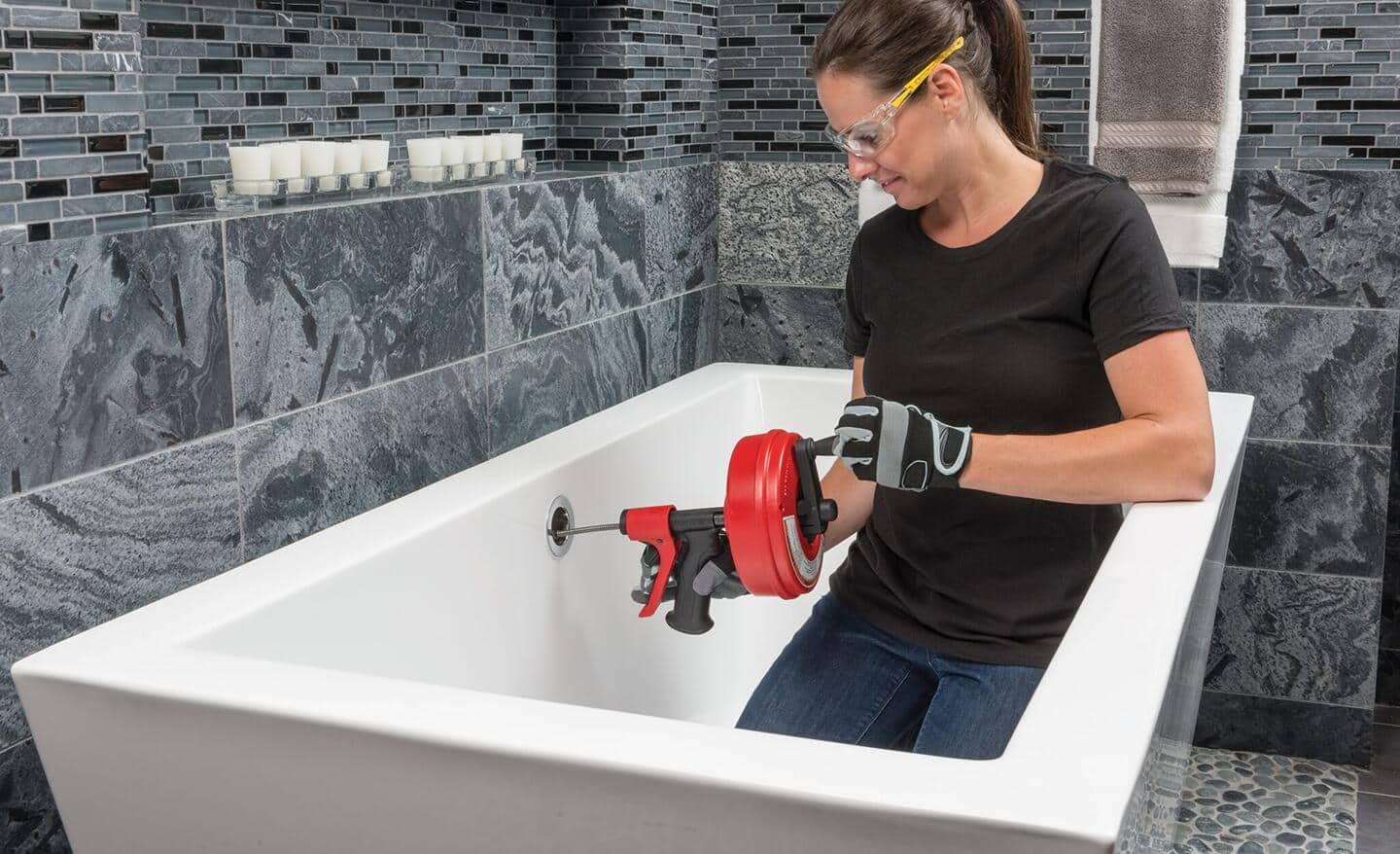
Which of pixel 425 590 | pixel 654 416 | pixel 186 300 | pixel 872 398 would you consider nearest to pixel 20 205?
pixel 186 300

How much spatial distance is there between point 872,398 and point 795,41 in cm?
169

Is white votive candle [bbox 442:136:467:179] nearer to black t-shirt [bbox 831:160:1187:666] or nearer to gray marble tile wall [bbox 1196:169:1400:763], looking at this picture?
black t-shirt [bbox 831:160:1187:666]

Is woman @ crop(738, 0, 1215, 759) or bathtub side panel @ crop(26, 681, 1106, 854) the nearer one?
bathtub side panel @ crop(26, 681, 1106, 854)

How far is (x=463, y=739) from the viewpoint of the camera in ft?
4.01

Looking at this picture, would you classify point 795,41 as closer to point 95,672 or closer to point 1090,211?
point 1090,211

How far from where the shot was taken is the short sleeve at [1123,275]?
1705mm

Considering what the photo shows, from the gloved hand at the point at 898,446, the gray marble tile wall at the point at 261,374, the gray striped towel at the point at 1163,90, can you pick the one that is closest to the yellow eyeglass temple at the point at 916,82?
the gloved hand at the point at 898,446

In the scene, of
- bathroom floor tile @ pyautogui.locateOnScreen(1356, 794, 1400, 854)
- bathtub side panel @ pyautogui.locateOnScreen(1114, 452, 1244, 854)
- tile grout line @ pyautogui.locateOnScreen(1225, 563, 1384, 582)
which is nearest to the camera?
bathtub side panel @ pyautogui.locateOnScreen(1114, 452, 1244, 854)

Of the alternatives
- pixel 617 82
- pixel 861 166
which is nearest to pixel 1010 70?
pixel 861 166

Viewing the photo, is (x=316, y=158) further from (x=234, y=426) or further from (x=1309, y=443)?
(x=1309, y=443)

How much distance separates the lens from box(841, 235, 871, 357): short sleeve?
206 centimetres

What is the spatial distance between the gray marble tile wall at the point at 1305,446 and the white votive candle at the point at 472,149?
4.76 ft

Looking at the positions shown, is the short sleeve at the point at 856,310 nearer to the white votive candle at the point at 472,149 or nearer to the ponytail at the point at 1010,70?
the ponytail at the point at 1010,70

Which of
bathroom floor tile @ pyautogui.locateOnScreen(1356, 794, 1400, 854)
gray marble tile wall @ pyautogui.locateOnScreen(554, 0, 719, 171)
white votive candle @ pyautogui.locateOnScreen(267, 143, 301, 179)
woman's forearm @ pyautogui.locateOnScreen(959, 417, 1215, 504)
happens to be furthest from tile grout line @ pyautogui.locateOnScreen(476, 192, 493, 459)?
bathroom floor tile @ pyautogui.locateOnScreen(1356, 794, 1400, 854)
